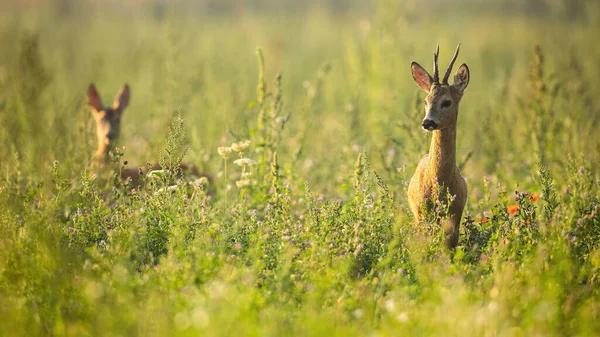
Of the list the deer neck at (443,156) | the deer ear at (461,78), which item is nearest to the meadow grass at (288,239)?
the deer neck at (443,156)

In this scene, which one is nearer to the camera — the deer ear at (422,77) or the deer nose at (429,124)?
the deer nose at (429,124)

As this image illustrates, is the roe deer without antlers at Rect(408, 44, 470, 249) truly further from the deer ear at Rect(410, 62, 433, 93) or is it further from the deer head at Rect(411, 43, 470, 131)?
the deer ear at Rect(410, 62, 433, 93)

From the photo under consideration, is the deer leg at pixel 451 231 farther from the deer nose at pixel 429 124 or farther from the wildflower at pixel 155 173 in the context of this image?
the wildflower at pixel 155 173

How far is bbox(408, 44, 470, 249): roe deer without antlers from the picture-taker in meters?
5.46

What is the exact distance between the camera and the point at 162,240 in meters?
5.32

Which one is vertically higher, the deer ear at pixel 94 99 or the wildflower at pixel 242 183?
the deer ear at pixel 94 99

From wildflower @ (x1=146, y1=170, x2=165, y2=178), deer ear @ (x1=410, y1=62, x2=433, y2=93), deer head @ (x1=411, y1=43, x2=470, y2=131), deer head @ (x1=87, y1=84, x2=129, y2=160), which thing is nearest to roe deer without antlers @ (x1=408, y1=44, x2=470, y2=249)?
deer head @ (x1=411, y1=43, x2=470, y2=131)

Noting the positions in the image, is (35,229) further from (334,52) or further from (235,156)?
(334,52)

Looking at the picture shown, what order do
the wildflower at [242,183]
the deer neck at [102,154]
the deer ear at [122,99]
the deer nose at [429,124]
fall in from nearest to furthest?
the deer nose at [429,124], the wildflower at [242,183], the deer neck at [102,154], the deer ear at [122,99]

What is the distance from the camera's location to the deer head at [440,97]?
5.52 meters

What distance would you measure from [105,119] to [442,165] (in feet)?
13.6

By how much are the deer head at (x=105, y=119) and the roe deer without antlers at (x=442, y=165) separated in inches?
142

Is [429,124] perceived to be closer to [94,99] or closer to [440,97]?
[440,97]

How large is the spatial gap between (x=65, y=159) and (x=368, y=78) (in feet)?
18.9
